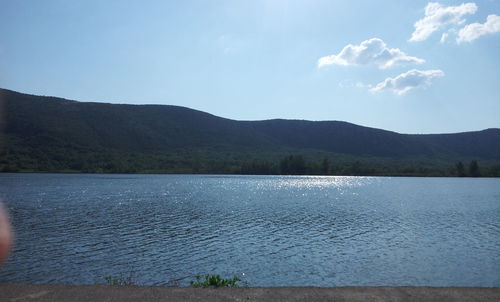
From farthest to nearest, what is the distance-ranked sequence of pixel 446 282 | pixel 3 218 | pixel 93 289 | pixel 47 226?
pixel 3 218
pixel 47 226
pixel 446 282
pixel 93 289

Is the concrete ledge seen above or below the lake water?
above

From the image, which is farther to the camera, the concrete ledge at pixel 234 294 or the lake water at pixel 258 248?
the lake water at pixel 258 248

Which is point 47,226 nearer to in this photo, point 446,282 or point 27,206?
point 27,206

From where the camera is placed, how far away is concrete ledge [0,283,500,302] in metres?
12.8

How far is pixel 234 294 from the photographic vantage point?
44.1 ft

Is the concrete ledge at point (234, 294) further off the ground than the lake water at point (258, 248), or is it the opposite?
the concrete ledge at point (234, 294)

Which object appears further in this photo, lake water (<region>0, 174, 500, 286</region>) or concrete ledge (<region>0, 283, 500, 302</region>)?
lake water (<region>0, 174, 500, 286</region>)

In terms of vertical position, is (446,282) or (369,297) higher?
(369,297)

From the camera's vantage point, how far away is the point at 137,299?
12.8 metres

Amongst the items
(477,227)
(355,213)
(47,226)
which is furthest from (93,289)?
(355,213)

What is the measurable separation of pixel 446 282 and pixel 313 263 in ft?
26.6

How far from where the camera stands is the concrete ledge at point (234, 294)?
12838 mm

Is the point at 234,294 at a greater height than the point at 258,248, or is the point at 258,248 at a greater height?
the point at 234,294

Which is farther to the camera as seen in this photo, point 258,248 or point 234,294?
point 258,248
